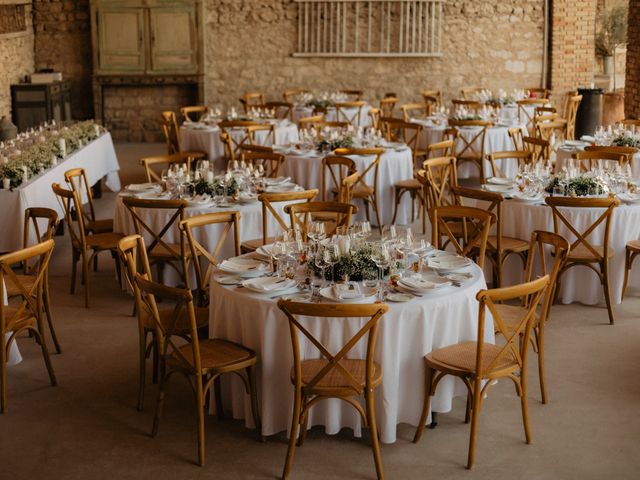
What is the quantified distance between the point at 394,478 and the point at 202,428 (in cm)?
94

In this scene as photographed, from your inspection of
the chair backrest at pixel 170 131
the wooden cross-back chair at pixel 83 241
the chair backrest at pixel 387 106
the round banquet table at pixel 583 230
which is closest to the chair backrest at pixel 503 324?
the round banquet table at pixel 583 230

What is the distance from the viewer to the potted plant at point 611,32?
56.3 ft

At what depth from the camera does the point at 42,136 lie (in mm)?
9547

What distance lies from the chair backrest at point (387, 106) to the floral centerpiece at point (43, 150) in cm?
463

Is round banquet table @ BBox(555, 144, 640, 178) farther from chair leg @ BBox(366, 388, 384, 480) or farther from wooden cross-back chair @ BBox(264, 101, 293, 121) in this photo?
chair leg @ BBox(366, 388, 384, 480)

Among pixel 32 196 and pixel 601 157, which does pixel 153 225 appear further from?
pixel 601 157

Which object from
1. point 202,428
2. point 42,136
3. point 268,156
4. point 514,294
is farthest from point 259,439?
point 42,136

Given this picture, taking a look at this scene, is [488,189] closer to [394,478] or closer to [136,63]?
[394,478]

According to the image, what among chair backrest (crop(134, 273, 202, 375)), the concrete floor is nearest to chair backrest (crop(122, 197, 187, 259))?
the concrete floor

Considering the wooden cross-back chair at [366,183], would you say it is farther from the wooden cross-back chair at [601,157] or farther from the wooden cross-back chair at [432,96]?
the wooden cross-back chair at [432,96]

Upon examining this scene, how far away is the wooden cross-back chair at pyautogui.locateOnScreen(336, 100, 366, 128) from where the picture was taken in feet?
42.5

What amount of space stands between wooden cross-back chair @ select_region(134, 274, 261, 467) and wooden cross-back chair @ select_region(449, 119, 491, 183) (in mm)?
6092

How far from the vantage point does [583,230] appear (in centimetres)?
659

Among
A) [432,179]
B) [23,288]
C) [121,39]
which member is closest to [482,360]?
[23,288]
